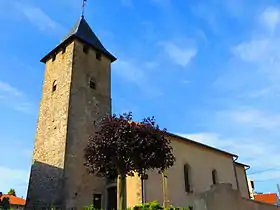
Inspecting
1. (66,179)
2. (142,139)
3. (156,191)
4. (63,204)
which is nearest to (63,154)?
(66,179)

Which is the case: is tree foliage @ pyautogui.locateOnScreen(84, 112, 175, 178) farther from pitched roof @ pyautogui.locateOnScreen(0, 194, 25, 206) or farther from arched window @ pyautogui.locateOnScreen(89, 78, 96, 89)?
pitched roof @ pyautogui.locateOnScreen(0, 194, 25, 206)

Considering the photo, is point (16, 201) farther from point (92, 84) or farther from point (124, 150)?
point (124, 150)

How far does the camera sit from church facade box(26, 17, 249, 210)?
64.5 feet

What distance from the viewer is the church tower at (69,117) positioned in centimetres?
2033

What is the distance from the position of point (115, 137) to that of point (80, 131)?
27.2 ft

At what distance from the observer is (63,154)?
2055 cm

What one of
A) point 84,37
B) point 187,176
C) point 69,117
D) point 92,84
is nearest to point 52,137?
point 69,117

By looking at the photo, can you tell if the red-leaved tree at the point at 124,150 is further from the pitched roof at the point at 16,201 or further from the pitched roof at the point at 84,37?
the pitched roof at the point at 16,201

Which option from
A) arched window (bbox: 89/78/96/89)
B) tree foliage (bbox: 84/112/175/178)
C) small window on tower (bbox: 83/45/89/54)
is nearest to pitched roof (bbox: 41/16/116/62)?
small window on tower (bbox: 83/45/89/54)

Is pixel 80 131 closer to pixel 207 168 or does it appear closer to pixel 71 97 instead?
pixel 71 97

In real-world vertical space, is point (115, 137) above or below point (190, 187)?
above

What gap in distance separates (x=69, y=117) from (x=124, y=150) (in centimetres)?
891

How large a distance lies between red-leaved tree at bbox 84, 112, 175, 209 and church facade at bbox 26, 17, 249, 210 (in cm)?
372

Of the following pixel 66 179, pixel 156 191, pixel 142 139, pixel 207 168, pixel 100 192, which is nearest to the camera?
pixel 142 139
